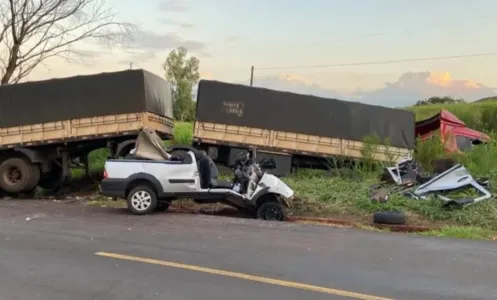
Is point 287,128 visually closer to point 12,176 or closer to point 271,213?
point 271,213

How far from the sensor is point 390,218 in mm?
10703

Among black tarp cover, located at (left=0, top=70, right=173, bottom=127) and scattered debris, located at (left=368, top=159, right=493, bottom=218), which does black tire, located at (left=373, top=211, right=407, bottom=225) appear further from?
black tarp cover, located at (left=0, top=70, right=173, bottom=127)

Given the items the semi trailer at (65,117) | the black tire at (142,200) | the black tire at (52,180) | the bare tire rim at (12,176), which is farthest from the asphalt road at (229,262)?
the black tire at (52,180)

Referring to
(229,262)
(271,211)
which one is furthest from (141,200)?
(229,262)

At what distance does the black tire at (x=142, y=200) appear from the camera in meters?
11.1

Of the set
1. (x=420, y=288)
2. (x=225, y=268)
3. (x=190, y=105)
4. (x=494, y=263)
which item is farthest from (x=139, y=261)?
(x=190, y=105)

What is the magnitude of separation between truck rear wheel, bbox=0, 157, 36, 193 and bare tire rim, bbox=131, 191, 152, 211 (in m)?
5.77

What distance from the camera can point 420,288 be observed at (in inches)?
225

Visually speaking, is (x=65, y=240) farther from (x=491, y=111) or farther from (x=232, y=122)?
(x=491, y=111)

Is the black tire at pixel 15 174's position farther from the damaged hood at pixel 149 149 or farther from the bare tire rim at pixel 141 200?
the bare tire rim at pixel 141 200

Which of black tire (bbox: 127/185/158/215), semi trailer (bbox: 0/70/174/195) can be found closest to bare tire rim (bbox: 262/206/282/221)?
black tire (bbox: 127/185/158/215)

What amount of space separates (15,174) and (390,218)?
10.5m

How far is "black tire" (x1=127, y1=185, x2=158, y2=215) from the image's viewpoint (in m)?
11.1

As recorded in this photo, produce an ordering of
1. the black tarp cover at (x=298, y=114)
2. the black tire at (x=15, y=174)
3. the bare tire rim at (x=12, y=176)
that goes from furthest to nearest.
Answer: the black tarp cover at (x=298, y=114) → the bare tire rim at (x=12, y=176) → the black tire at (x=15, y=174)
